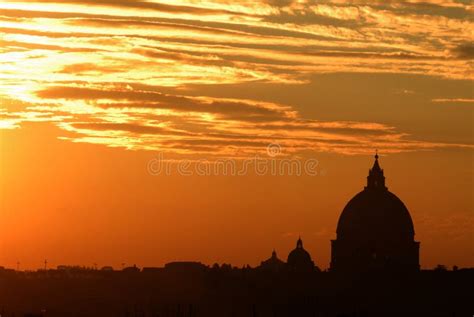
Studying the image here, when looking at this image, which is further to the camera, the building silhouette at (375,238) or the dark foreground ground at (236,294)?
the building silhouette at (375,238)

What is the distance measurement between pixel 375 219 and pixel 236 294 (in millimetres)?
25308

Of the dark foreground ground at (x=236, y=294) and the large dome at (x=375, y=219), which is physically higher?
the large dome at (x=375, y=219)

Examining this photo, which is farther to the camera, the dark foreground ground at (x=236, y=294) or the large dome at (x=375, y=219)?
the large dome at (x=375, y=219)

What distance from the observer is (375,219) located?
634 feet

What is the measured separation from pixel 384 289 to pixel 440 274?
9025 mm

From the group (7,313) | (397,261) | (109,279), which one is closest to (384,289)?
(397,261)

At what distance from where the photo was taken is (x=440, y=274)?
192 metres

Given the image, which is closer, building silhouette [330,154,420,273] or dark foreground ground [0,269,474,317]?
dark foreground ground [0,269,474,317]

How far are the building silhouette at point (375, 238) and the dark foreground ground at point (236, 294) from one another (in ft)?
8.04

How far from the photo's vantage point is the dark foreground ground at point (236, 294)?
155875 mm

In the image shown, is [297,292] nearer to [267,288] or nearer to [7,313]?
[267,288]

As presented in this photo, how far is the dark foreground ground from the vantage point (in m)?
156

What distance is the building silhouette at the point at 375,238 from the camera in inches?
7569

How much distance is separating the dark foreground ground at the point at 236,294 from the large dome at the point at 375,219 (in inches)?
177
